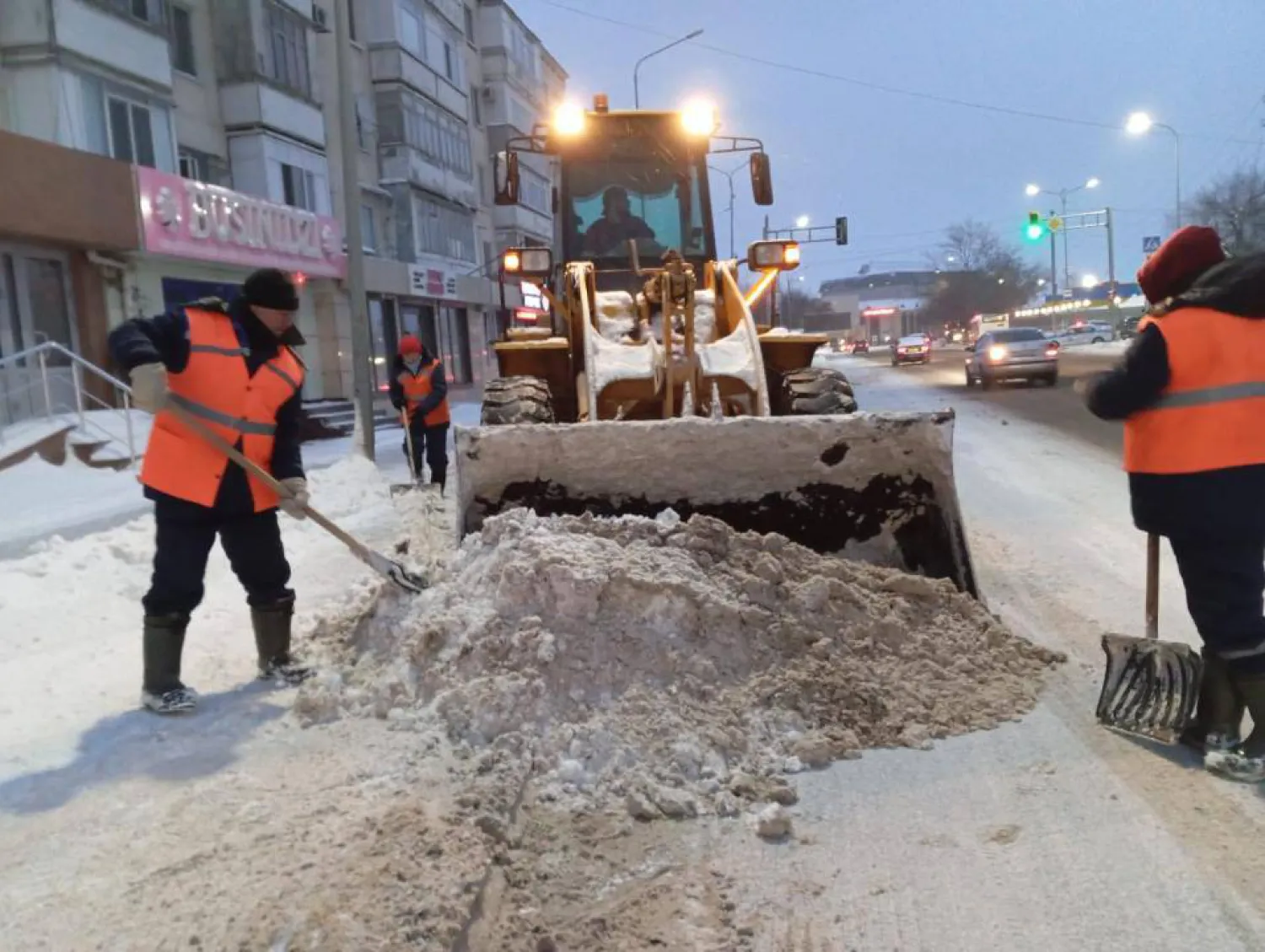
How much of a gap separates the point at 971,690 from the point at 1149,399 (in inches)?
49.9

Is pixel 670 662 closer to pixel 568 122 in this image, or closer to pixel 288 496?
pixel 288 496

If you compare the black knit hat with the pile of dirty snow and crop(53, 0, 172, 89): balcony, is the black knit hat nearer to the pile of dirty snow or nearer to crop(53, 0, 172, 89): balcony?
the pile of dirty snow

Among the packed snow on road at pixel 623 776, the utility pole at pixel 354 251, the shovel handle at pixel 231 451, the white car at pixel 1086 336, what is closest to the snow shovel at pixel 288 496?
the shovel handle at pixel 231 451

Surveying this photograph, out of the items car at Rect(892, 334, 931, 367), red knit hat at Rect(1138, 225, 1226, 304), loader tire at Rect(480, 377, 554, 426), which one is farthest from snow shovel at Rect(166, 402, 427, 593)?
car at Rect(892, 334, 931, 367)

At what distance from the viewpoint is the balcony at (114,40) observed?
14430 mm

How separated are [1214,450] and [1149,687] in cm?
86

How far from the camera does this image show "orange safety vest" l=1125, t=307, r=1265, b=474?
3.05m

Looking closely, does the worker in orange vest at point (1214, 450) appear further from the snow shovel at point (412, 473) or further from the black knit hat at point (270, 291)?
the snow shovel at point (412, 473)

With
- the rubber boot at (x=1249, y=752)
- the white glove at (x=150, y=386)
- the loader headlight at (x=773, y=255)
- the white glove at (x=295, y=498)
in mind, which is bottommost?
the rubber boot at (x=1249, y=752)

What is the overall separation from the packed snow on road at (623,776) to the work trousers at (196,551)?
419 mm

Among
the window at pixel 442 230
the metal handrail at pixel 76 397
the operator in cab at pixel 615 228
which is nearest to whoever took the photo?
the operator in cab at pixel 615 228

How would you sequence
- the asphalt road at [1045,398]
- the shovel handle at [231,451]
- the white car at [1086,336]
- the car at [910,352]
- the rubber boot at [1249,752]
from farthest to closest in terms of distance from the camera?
the white car at [1086,336]
the car at [910,352]
the asphalt road at [1045,398]
the shovel handle at [231,451]
the rubber boot at [1249,752]

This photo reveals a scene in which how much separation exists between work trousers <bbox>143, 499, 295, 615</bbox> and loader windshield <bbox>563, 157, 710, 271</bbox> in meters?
3.90

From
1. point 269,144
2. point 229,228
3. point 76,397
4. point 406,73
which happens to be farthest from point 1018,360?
point 406,73
